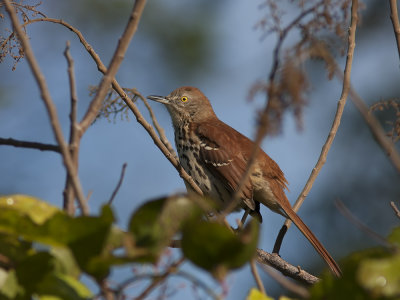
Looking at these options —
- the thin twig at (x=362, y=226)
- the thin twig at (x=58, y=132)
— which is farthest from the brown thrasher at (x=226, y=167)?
the thin twig at (x=58, y=132)

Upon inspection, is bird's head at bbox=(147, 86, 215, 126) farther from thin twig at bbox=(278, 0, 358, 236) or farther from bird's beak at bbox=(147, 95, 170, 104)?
thin twig at bbox=(278, 0, 358, 236)

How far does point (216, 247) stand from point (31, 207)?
0.34 m

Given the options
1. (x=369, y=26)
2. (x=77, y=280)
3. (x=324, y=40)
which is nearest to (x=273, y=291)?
(x=369, y=26)

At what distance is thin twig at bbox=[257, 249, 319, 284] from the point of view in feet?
9.69

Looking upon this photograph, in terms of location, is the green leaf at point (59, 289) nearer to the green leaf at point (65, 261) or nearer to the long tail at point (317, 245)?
the green leaf at point (65, 261)

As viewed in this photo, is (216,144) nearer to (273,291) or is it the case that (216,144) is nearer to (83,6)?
(273,291)

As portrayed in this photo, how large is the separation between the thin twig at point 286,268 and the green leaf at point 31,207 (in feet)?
6.21

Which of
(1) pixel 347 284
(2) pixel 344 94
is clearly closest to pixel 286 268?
(2) pixel 344 94

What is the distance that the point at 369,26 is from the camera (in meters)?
8.86

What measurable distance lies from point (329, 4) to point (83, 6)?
26.3 ft

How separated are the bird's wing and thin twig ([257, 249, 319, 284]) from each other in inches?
52.7

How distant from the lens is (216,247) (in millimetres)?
900

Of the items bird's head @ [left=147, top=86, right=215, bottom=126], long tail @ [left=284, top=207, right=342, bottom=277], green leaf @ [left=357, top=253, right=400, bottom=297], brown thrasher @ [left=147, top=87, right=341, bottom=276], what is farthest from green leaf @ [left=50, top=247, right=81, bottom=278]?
bird's head @ [left=147, top=86, right=215, bottom=126]

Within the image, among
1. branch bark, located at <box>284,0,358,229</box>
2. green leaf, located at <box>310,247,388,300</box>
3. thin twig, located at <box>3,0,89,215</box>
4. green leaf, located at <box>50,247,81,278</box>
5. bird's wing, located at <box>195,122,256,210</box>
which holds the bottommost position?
green leaf, located at <box>310,247,388,300</box>
